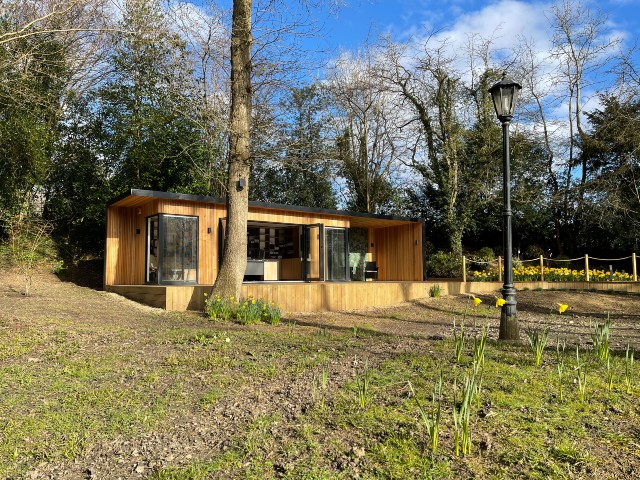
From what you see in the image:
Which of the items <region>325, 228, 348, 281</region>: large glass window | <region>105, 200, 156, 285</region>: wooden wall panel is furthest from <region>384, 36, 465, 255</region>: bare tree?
<region>105, 200, 156, 285</region>: wooden wall panel

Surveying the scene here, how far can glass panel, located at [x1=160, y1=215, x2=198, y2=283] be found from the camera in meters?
10.4

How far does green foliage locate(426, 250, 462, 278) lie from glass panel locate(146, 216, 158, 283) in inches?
440

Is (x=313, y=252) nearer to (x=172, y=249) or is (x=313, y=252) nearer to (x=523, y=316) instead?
(x=172, y=249)

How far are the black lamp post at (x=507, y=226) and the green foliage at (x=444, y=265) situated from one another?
41.2 ft

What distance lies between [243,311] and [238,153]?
251cm

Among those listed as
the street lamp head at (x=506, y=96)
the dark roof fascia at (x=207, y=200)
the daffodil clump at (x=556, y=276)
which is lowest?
the daffodil clump at (x=556, y=276)

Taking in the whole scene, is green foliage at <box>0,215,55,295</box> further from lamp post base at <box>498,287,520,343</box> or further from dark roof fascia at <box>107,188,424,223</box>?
lamp post base at <box>498,287,520,343</box>

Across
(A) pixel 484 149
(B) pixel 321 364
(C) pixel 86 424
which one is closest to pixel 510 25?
(A) pixel 484 149

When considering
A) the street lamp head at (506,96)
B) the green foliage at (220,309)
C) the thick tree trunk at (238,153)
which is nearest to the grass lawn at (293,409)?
the green foliage at (220,309)

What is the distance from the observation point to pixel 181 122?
15359mm

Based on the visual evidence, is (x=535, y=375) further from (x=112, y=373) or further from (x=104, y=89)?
(x=104, y=89)

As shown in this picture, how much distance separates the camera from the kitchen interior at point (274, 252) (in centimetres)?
1333

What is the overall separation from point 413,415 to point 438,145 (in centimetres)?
1859

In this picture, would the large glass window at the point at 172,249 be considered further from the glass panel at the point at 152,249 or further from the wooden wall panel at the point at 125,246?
the wooden wall panel at the point at 125,246
